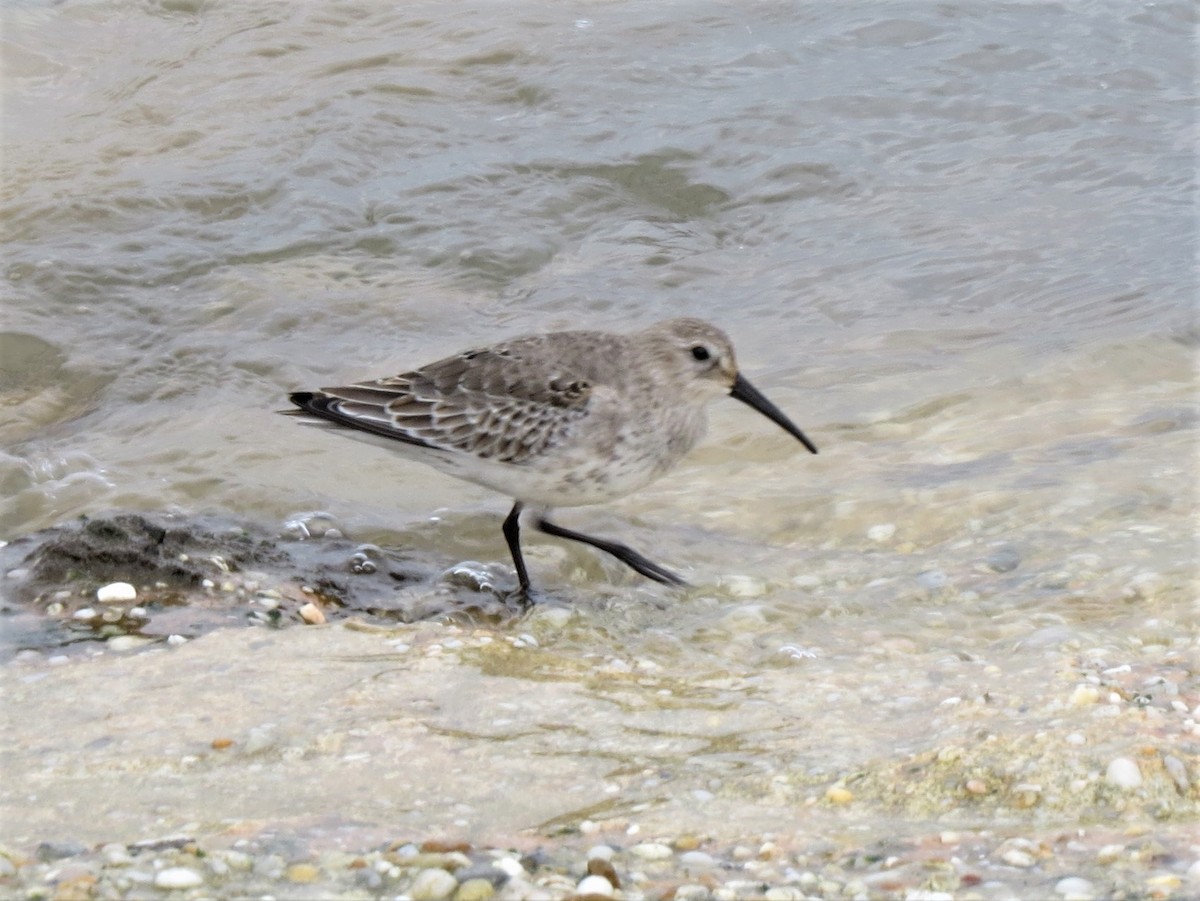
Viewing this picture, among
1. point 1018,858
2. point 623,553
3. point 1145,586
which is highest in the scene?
point 1018,858

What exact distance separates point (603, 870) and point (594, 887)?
0.08 meters

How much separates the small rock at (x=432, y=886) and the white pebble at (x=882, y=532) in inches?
146

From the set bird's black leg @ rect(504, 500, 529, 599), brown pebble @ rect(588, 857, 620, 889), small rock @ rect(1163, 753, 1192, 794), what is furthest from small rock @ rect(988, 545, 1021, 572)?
brown pebble @ rect(588, 857, 620, 889)

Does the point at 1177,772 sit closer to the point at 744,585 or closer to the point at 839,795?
the point at 839,795

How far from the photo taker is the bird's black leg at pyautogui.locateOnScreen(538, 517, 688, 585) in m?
6.71

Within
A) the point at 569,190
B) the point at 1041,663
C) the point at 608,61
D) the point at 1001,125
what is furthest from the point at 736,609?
the point at 608,61

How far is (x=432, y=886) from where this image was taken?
3.66 metres

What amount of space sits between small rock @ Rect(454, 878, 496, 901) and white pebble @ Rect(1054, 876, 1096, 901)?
1294mm

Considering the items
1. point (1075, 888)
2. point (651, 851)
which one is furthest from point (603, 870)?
point (1075, 888)

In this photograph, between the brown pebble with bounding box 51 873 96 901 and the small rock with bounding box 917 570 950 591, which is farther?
the small rock with bounding box 917 570 950 591

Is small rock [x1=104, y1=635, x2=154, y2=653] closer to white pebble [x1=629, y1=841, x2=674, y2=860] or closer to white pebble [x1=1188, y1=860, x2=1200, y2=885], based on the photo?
white pebble [x1=629, y1=841, x2=674, y2=860]

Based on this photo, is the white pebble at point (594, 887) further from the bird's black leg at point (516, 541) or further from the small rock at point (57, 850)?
→ the bird's black leg at point (516, 541)

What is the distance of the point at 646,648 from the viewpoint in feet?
19.8

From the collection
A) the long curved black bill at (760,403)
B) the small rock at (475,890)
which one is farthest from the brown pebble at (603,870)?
the long curved black bill at (760,403)
